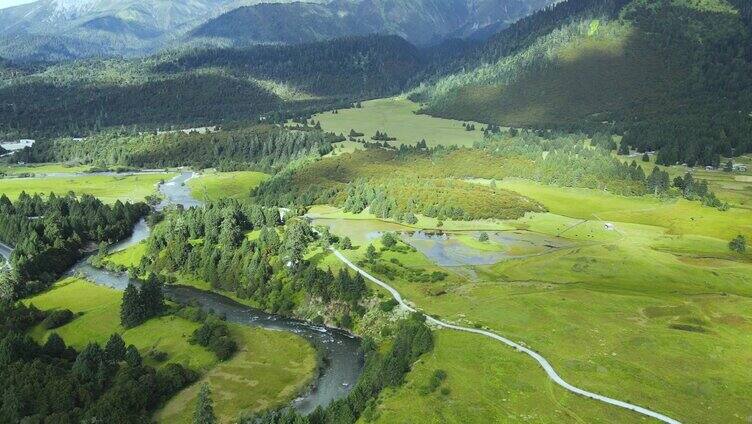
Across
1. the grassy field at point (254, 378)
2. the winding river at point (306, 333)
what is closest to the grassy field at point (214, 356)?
the grassy field at point (254, 378)

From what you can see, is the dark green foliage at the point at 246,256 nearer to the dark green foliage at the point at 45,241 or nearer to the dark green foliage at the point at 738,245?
the dark green foliage at the point at 45,241

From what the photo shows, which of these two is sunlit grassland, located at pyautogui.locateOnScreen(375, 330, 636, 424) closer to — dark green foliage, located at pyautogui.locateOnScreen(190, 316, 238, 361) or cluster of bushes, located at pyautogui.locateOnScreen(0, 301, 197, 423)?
dark green foliage, located at pyautogui.locateOnScreen(190, 316, 238, 361)

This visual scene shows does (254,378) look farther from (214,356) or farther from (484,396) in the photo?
(484,396)

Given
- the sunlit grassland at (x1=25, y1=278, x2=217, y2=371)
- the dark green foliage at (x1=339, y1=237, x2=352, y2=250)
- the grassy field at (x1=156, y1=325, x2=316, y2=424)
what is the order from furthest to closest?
the dark green foliage at (x1=339, y1=237, x2=352, y2=250) → the sunlit grassland at (x1=25, y1=278, x2=217, y2=371) → the grassy field at (x1=156, y1=325, x2=316, y2=424)

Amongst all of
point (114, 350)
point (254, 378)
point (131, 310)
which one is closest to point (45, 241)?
point (131, 310)

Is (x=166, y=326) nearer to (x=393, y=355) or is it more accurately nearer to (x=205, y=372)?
(x=205, y=372)

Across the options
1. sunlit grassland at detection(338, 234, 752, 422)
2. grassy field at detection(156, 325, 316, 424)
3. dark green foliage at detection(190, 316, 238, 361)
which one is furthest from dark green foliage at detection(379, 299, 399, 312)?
dark green foliage at detection(190, 316, 238, 361)
